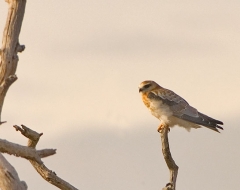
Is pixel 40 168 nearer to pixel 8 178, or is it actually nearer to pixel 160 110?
pixel 8 178

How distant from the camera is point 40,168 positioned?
16.9 m

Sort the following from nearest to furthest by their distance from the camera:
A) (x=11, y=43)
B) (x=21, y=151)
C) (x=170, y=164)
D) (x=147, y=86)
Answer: (x=11, y=43) < (x=21, y=151) < (x=170, y=164) < (x=147, y=86)

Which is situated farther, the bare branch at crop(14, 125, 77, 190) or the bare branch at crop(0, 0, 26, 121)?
the bare branch at crop(14, 125, 77, 190)

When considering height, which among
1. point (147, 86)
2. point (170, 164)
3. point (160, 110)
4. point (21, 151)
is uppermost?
point (147, 86)

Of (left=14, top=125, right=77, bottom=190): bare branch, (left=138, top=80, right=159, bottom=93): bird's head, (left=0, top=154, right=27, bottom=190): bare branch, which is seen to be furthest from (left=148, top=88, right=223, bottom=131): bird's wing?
(left=0, top=154, right=27, bottom=190): bare branch

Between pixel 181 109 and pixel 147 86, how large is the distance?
3.82ft

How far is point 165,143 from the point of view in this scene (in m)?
17.8

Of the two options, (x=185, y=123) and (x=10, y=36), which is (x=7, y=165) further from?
(x=185, y=123)

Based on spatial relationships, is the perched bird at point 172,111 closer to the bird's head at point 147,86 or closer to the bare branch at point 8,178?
the bird's head at point 147,86

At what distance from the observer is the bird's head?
901 inches

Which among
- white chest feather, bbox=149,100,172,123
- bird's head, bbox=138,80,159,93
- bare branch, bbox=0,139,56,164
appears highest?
bird's head, bbox=138,80,159,93

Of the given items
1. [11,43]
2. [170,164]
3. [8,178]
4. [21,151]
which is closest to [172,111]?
[170,164]

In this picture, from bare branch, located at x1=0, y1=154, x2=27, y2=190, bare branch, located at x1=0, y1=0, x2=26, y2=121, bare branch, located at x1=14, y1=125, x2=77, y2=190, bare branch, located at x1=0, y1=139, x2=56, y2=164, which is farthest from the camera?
bare branch, located at x1=14, y1=125, x2=77, y2=190

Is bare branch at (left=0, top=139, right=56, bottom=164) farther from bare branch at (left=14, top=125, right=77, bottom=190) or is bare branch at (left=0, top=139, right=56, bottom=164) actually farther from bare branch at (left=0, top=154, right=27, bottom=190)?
bare branch at (left=0, top=154, right=27, bottom=190)
